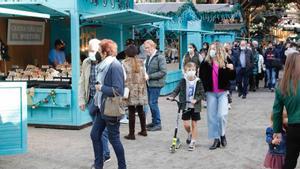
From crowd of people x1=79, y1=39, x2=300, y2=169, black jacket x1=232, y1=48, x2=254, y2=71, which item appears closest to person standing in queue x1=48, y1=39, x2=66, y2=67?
crowd of people x1=79, y1=39, x2=300, y2=169

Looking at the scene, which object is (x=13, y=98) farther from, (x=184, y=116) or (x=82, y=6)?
(x=82, y=6)

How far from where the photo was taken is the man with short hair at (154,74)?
10039mm

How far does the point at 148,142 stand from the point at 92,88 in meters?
2.23

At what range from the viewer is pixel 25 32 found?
1230 centimetres

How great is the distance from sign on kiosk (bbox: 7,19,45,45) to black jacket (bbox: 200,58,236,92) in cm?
532

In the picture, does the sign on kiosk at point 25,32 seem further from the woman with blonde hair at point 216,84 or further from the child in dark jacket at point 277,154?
the child in dark jacket at point 277,154

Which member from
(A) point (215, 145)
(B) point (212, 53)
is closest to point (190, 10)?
(B) point (212, 53)

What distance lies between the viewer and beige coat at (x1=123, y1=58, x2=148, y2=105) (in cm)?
944

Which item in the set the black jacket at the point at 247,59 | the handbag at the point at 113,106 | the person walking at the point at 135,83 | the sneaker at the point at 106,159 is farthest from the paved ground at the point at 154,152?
the black jacket at the point at 247,59

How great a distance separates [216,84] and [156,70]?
218 centimetres

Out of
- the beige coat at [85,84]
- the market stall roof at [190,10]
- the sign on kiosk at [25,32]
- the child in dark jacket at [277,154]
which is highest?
the market stall roof at [190,10]

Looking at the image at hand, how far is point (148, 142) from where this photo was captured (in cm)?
901

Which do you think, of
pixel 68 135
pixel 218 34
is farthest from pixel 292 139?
pixel 218 34

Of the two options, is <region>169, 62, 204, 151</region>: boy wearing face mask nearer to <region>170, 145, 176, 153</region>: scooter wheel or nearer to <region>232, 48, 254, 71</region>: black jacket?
<region>170, 145, 176, 153</region>: scooter wheel
